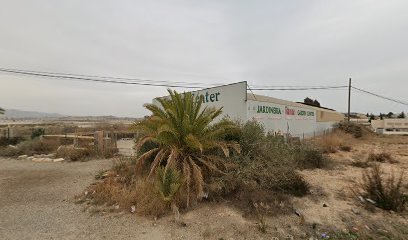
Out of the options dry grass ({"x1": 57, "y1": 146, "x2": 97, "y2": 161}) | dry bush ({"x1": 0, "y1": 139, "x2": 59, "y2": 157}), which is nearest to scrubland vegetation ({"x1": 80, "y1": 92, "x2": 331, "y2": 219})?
dry grass ({"x1": 57, "y1": 146, "x2": 97, "y2": 161})

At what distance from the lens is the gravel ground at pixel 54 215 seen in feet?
14.4

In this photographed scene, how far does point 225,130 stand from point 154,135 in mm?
1980

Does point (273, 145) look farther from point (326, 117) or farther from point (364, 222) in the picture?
point (326, 117)

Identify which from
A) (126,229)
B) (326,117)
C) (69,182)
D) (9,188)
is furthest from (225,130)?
(326,117)

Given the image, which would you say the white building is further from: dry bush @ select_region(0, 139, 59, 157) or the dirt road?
dry bush @ select_region(0, 139, 59, 157)

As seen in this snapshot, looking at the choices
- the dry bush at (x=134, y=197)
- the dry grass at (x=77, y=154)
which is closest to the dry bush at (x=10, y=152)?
the dry grass at (x=77, y=154)

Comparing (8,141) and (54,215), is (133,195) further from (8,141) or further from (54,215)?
(8,141)

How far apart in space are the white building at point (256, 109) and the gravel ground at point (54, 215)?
16.4 feet

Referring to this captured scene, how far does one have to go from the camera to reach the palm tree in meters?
6.14

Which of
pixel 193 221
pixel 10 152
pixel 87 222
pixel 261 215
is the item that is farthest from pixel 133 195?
pixel 10 152

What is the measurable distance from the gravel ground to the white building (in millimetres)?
5007

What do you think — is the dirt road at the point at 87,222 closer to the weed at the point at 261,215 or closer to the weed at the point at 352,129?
the weed at the point at 261,215

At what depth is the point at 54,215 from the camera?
5184mm

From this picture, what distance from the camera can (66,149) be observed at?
12547 millimetres
